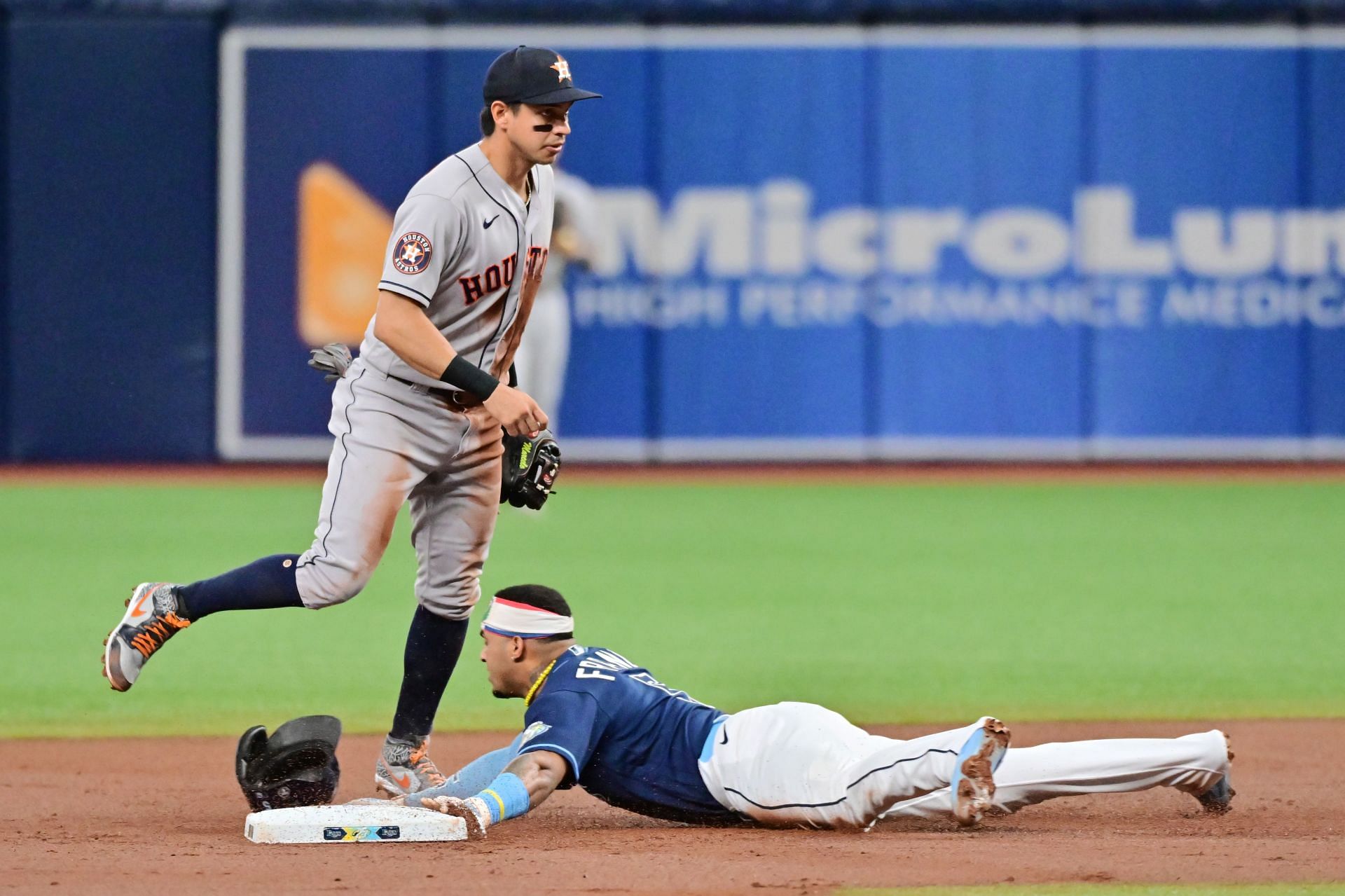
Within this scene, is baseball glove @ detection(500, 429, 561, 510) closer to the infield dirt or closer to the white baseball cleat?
the infield dirt

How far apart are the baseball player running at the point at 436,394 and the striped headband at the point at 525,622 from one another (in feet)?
1.26

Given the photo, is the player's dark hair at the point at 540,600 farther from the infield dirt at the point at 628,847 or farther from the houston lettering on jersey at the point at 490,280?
the houston lettering on jersey at the point at 490,280

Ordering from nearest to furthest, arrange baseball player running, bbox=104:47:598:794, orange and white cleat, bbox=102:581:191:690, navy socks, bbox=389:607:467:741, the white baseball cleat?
the white baseball cleat < baseball player running, bbox=104:47:598:794 < orange and white cleat, bbox=102:581:191:690 < navy socks, bbox=389:607:467:741

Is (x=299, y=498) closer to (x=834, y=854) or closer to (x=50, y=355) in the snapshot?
(x=50, y=355)

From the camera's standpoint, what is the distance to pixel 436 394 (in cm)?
493

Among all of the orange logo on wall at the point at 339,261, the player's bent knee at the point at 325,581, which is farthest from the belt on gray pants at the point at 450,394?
the orange logo on wall at the point at 339,261

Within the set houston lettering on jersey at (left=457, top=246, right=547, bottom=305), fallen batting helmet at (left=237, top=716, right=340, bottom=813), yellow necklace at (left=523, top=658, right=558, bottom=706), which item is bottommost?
fallen batting helmet at (left=237, top=716, right=340, bottom=813)

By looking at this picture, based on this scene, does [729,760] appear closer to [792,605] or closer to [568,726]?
[568,726]

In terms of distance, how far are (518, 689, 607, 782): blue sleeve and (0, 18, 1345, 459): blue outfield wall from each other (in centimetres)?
1084

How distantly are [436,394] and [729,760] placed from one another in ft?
4.07

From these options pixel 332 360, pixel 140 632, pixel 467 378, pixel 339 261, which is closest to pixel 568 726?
pixel 467 378

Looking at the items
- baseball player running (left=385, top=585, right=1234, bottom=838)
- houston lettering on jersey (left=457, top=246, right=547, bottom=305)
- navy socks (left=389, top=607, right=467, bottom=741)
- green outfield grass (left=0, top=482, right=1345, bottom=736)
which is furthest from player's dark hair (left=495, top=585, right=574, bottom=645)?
green outfield grass (left=0, top=482, right=1345, bottom=736)

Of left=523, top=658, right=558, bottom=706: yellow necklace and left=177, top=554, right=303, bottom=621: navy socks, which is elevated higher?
left=177, top=554, right=303, bottom=621: navy socks

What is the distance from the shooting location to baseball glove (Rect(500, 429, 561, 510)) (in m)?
5.07
